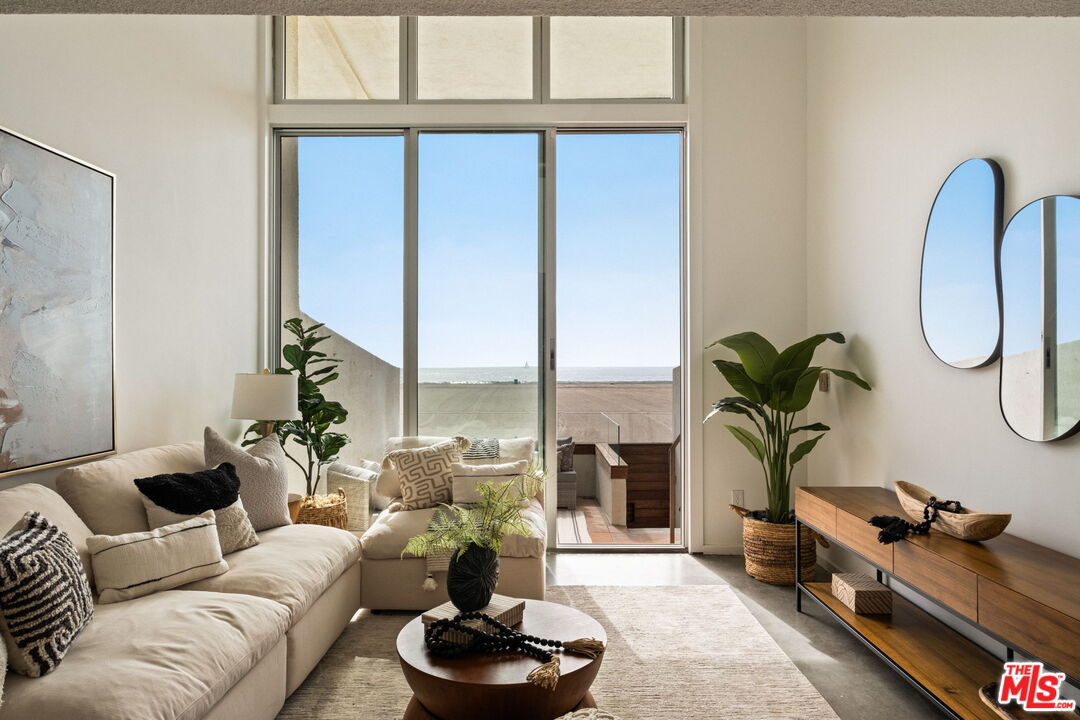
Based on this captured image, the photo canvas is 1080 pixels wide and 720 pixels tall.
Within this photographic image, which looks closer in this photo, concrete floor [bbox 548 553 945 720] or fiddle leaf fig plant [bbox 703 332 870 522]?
concrete floor [bbox 548 553 945 720]

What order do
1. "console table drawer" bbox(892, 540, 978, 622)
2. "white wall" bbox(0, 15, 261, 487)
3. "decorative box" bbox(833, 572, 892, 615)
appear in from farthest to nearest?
1. "decorative box" bbox(833, 572, 892, 615)
2. "white wall" bbox(0, 15, 261, 487)
3. "console table drawer" bbox(892, 540, 978, 622)

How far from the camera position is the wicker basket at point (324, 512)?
3.79 meters

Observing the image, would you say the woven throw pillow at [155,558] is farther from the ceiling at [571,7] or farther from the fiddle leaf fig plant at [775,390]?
the fiddle leaf fig plant at [775,390]

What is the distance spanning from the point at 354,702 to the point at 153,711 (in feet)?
3.21

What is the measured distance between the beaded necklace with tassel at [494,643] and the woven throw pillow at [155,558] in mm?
916

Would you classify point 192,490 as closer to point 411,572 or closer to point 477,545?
point 411,572

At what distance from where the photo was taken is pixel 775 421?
407 centimetres

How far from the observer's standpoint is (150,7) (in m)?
1.26

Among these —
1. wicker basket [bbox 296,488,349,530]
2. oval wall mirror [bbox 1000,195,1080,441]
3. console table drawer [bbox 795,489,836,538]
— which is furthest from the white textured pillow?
oval wall mirror [bbox 1000,195,1080,441]

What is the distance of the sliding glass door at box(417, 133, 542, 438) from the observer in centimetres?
466

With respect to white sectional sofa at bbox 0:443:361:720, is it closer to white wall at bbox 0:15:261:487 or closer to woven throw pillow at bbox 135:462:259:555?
woven throw pillow at bbox 135:462:259:555

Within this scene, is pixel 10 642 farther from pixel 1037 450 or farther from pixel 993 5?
pixel 1037 450

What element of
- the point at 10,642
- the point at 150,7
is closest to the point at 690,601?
the point at 10,642

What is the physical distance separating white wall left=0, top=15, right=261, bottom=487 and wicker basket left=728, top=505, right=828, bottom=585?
3.16m
